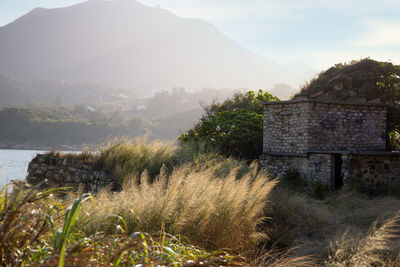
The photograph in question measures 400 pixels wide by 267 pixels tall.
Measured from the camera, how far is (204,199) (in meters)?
4.80

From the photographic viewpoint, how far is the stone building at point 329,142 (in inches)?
514

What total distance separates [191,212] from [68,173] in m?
8.67

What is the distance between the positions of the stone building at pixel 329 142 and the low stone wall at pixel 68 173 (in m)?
6.97

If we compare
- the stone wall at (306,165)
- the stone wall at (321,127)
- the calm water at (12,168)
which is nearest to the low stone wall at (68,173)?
the calm water at (12,168)

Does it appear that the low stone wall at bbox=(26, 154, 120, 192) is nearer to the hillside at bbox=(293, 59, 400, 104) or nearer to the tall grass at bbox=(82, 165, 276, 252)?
the tall grass at bbox=(82, 165, 276, 252)

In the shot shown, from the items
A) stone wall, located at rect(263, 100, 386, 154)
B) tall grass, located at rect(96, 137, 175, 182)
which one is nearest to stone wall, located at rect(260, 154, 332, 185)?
stone wall, located at rect(263, 100, 386, 154)

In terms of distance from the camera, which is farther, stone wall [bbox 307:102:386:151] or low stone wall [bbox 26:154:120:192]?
stone wall [bbox 307:102:386:151]

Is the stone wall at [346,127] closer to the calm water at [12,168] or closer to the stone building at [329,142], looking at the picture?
the stone building at [329,142]

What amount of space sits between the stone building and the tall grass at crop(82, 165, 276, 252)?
8.41m

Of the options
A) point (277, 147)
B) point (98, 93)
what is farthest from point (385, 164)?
point (98, 93)

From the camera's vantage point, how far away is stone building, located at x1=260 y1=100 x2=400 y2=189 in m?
13.0

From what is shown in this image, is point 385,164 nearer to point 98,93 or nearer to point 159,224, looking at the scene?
point 159,224

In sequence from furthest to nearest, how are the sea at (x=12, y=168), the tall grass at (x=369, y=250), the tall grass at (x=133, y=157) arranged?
the tall grass at (x=133, y=157)
the sea at (x=12, y=168)
the tall grass at (x=369, y=250)

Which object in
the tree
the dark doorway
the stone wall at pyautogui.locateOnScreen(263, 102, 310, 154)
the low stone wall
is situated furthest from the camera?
the tree
